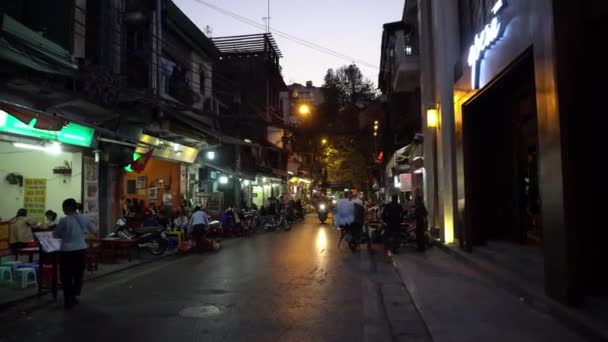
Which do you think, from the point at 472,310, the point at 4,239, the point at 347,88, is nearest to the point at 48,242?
the point at 4,239

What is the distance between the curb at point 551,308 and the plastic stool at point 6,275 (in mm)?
9739

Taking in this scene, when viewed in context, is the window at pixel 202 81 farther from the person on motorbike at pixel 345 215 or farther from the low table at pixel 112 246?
the low table at pixel 112 246

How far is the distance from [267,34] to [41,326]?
33.4 meters

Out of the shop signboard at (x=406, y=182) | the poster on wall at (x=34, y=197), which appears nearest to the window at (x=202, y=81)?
the shop signboard at (x=406, y=182)

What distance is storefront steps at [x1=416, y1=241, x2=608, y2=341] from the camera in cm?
575

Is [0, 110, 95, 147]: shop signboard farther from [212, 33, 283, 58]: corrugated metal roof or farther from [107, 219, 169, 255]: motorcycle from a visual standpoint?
[212, 33, 283, 58]: corrugated metal roof

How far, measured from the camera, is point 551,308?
650cm

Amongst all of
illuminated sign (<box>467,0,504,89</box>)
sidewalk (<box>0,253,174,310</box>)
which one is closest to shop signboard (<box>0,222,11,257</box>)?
sidewalk (<box>0,253,174,310</box>)

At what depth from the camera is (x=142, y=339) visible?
607cm

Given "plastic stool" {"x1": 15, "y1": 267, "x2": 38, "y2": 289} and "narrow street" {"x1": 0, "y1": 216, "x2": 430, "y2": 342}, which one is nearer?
"narrow street" {"x1": 0, "y1": 216, "x2": 430, "y2": 342}

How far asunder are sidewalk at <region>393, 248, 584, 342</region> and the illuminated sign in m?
4.51

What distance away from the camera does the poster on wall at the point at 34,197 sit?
1462cm

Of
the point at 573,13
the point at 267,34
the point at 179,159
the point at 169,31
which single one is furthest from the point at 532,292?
the point at 267,34

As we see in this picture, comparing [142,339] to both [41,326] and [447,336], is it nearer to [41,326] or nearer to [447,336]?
[41,326]
